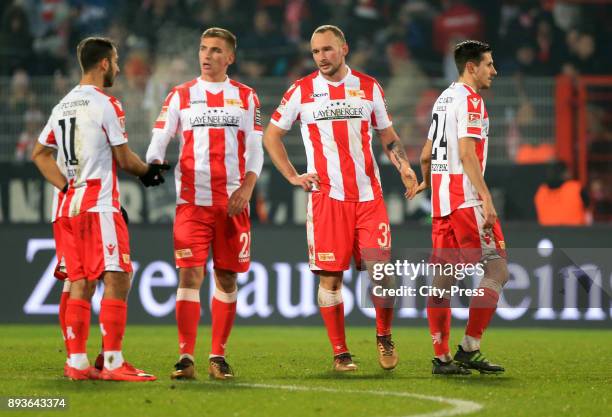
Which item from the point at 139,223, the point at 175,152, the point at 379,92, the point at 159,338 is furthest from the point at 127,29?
the point at 379,92

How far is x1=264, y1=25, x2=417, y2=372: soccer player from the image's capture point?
297 inches

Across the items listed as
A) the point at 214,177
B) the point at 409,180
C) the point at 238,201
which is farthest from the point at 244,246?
the point at 409,180

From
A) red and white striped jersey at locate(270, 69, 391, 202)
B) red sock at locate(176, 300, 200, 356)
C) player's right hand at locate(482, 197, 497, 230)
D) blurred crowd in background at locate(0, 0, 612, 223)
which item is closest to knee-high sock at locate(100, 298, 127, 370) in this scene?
red sock at locate(176, 300, 200, 356)

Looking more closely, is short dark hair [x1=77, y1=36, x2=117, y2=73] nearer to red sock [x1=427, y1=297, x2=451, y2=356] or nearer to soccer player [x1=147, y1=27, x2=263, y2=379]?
soccer player [x1=147, y1=27, x2=263, y2=379]

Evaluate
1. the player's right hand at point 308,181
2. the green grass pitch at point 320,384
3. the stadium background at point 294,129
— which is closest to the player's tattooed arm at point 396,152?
the player's right hand at point 308,181

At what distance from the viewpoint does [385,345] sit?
7562mm

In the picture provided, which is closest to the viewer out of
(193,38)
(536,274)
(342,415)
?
(342,415)

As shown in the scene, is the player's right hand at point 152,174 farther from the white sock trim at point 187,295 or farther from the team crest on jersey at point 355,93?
the team crest on jersey at point 355,93

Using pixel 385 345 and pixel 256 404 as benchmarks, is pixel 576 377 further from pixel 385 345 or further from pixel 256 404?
pixel 256 404

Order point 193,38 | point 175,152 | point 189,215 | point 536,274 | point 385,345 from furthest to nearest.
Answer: point 193,38, point 175,152, point 536,274, point 385,345, point 189,215

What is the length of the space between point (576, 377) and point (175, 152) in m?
7.16

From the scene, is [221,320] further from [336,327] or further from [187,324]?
[336,327]

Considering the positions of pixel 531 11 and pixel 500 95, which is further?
pixel 531 11

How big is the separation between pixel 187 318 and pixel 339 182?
1.39 metres
